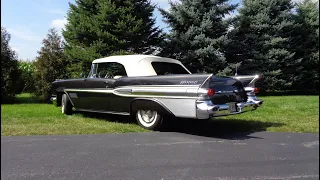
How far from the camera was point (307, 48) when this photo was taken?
18.9 meters

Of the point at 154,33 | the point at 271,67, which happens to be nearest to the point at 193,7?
the point at 154,33

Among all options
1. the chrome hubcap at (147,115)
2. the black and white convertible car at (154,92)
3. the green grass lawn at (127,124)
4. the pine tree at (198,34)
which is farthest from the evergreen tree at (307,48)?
the chrome hubcap at (147,115)

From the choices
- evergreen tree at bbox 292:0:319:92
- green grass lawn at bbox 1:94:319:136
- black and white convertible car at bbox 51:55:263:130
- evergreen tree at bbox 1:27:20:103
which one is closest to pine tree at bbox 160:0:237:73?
evergreen tree at bbox 292:0:319:92

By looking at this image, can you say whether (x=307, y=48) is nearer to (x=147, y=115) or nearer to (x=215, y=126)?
(x=215, y=126)

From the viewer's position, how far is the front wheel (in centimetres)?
607

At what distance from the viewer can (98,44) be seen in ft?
44.9

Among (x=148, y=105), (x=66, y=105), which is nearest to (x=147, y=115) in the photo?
(x=148, y=105)

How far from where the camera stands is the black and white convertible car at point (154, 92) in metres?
5.48

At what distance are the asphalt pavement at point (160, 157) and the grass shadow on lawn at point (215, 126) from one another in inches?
9.0

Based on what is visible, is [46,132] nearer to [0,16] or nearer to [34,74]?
[0,16]

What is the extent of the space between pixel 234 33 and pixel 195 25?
7.26ft

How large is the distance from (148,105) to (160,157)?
1.94 meters

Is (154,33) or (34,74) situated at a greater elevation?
(154,33)

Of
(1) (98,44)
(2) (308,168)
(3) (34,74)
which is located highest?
(1) (98,44)
